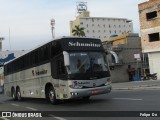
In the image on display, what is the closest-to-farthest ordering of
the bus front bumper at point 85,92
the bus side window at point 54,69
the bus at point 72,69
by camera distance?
the bus front bumper at point 85,92 < the bus at point 72,69 < the bus side window at point 54,69

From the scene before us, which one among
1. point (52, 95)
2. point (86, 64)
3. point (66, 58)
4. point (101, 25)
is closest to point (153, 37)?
point (52, 95)

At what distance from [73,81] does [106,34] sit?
142m

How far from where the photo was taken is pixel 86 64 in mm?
16125

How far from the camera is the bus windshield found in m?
15.9

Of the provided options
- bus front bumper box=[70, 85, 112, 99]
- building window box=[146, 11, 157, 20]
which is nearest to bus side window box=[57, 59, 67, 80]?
bus front bumper box=[70, 85, 112, 99]

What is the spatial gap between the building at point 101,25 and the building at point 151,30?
319ft

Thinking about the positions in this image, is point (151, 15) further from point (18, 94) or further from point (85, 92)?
point (85, 92)

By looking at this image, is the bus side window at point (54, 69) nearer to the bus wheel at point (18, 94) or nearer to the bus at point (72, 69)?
the bus at point (72, 69)

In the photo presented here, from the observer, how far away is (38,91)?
1973 cm

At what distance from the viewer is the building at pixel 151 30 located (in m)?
47.8

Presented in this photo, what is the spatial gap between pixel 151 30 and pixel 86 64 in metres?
34.2

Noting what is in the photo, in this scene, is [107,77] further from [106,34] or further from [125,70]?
[106,34]

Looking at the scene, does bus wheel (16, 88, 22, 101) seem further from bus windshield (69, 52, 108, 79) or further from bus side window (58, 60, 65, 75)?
bus windshield (69, 52, 108, 79)

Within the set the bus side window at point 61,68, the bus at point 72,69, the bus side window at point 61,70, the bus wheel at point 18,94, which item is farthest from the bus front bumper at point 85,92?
the bus wheel at point 18,94
